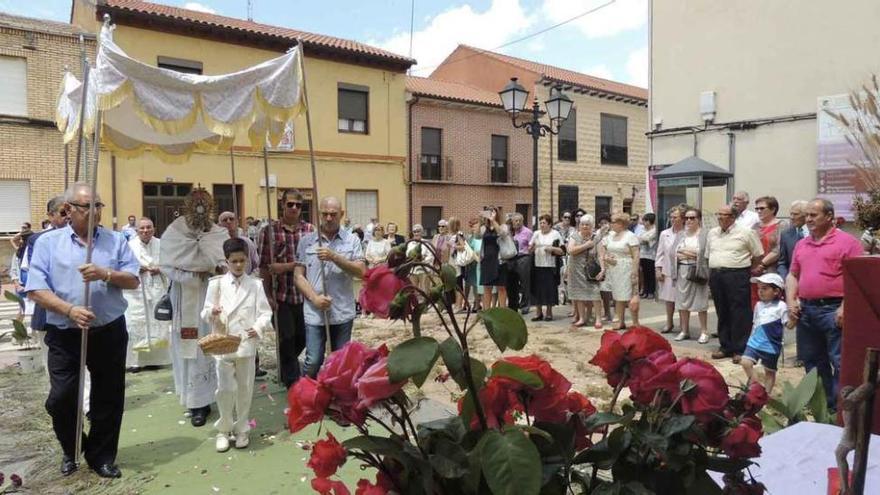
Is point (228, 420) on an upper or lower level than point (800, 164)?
lower

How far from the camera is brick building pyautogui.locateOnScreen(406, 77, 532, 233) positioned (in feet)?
80.3

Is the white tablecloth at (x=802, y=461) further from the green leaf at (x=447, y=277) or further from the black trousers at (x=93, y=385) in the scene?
the black trousers at (x=93, y=385)

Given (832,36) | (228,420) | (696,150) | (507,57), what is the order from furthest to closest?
(507,57)
(696,150)
(832,36)
(228,420)

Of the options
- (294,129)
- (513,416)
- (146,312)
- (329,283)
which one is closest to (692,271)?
(329,283)

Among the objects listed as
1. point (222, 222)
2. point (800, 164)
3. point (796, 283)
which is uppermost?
point (800, 164)

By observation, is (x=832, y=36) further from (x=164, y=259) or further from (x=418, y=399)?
(x=418, y=399)

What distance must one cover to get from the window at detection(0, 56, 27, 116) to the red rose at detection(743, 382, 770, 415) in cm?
2107

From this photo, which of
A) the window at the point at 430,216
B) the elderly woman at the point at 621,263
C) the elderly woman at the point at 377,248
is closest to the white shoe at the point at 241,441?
the elderly woman at the point at 621,263

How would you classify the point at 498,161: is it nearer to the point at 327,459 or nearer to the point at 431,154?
the point at 431,154

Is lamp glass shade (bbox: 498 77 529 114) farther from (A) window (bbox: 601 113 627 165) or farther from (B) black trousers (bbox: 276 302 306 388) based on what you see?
(A) window (bbox: 601 113 627 165)

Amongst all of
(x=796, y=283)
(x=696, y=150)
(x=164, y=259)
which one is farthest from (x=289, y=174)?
(x=796, y=283)

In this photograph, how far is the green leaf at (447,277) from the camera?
105 centimetres

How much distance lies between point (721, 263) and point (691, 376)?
238 inches

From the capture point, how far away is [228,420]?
4.49m
